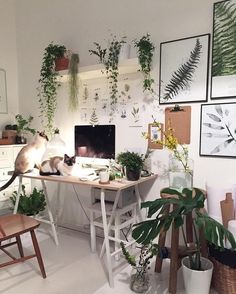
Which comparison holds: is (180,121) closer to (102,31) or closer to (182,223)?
(182,223)

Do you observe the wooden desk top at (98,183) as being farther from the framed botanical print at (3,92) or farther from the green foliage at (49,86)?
the framed botanical print at (3,92)

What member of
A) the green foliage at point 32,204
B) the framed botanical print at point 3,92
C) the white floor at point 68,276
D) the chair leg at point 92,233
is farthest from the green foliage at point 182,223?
the framed botanical print at point 3,92

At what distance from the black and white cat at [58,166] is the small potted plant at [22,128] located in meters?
0.99

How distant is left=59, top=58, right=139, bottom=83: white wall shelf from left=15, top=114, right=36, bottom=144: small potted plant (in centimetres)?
83

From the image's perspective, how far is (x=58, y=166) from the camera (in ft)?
8.21

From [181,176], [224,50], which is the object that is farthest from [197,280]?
[224,50]

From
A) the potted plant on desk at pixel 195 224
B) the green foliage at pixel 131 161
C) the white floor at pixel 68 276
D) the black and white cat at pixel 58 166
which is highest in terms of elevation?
the green foliage at pixel 131 161

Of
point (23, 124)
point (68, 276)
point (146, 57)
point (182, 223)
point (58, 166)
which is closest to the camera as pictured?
point (182, 223)

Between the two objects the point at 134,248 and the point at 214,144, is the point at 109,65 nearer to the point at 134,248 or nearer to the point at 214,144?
the point at 214,144

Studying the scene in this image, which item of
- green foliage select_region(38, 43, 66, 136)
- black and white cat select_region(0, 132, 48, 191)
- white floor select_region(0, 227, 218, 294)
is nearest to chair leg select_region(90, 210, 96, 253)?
white floor select_region(0, 227, 218, 294)

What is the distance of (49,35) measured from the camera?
3186 millimetres

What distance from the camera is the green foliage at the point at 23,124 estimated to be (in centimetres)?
339

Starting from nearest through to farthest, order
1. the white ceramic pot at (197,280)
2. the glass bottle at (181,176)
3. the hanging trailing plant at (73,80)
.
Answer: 1. the white ceramic pot at (197,280)
2. the glass bottle at (181,176)
3. the hanging trailing plant at (73,80)

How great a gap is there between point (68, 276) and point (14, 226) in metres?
0.61
